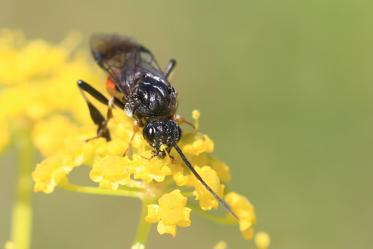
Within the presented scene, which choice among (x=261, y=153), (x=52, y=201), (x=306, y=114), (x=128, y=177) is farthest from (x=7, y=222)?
(x=128, y=177)

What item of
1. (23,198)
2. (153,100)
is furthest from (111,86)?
(23,198)

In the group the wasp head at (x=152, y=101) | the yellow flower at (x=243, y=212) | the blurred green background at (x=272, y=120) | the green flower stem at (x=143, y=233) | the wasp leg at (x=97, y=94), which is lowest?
the blurred green background at (x=272, y=120)

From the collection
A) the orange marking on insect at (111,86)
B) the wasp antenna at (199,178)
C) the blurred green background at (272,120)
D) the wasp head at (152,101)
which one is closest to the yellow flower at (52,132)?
the orange marking on insect at (111,86)

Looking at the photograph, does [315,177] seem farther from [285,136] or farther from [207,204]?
[207,204]

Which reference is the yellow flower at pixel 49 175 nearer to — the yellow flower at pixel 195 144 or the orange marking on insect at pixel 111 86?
the yellow flower at pixel 195 144

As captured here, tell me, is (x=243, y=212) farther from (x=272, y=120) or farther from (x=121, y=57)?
(x=272, y=120)
